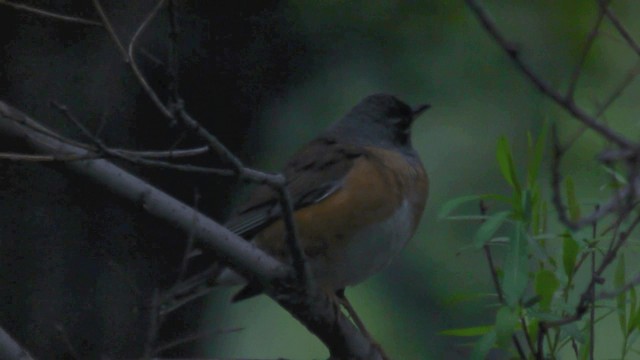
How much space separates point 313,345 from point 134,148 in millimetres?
904

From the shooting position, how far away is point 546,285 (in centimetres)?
240

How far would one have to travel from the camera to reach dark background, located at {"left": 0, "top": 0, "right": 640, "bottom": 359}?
4156mm

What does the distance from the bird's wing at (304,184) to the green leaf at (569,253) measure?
1.18 meters

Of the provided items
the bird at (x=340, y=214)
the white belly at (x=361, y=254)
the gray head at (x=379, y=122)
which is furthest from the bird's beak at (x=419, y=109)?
the white belly at (x=361, y=254)

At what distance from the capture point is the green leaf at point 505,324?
2.34 m

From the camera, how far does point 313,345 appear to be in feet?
13.9

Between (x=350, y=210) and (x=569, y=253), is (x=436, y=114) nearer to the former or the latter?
(x=350, y=210)

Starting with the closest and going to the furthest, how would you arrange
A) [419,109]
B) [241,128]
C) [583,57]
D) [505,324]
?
[583,57]
[505,324]
[419,109]
[241,128]

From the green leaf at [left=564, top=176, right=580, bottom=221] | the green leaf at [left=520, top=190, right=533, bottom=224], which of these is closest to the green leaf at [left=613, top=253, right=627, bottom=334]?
the green leaf at [left=564, top=176, right=580, bottom=221]

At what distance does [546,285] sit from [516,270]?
0.07m

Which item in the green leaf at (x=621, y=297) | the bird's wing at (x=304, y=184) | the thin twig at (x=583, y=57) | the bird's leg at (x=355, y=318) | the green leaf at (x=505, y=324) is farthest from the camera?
the bird's wing at (x=304, y=184)

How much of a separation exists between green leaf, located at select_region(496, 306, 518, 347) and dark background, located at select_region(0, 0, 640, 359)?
180 cm

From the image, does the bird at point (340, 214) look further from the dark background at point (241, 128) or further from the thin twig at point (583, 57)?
the thin twig at point (583, 57)

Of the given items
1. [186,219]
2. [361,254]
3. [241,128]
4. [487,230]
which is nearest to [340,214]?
[361,254]
